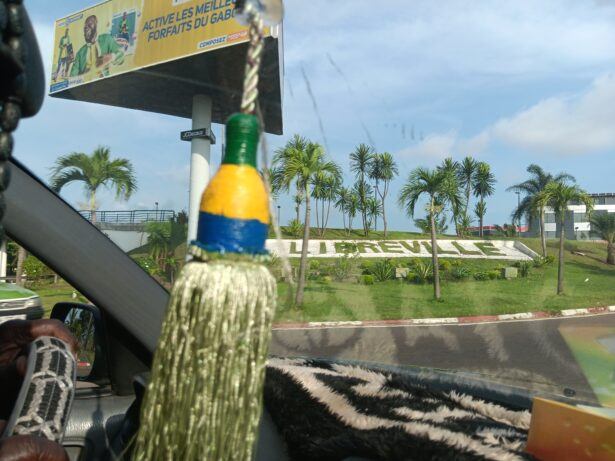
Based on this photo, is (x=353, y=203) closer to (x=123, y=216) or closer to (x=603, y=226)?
(x=123, y=216)

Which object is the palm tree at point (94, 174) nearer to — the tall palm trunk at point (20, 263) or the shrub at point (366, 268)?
the tall palm trunk at point (20, 263)

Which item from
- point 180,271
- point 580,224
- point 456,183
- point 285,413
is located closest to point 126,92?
point 285,413

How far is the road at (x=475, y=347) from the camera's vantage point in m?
1.57

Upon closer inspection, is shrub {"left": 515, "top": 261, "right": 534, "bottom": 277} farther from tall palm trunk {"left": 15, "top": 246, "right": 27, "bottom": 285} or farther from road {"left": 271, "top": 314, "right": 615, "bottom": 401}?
tall palm trunk {"left": 15, "top": 246, "right": 27, "bottom": 285}

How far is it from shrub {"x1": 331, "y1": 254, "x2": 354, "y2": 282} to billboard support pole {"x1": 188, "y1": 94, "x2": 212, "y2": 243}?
1.34 metres

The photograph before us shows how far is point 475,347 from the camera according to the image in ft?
7.85

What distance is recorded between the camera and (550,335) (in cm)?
167

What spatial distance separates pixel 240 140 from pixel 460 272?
283 centimetres

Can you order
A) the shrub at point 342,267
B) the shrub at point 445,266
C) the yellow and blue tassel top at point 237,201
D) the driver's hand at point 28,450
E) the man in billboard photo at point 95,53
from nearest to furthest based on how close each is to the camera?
the yellow and blue tassel top at point 237,201 < the driver's hand at point 28,450 < the man in billboard photo at point 95,53 < the shrub at point 342,267 < the shrub at point 445,266

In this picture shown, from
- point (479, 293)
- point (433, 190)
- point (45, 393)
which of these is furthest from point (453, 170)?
point (45, 393)

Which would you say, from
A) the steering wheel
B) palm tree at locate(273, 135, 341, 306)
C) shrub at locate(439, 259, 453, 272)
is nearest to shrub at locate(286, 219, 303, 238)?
palm tree at locate(273, 135, 341, 306)

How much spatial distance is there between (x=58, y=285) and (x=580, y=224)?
2671mm

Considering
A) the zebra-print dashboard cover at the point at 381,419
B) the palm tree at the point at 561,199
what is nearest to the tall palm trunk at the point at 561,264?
the palm tree at the point at 561,199

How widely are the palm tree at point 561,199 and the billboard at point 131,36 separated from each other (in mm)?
2146
